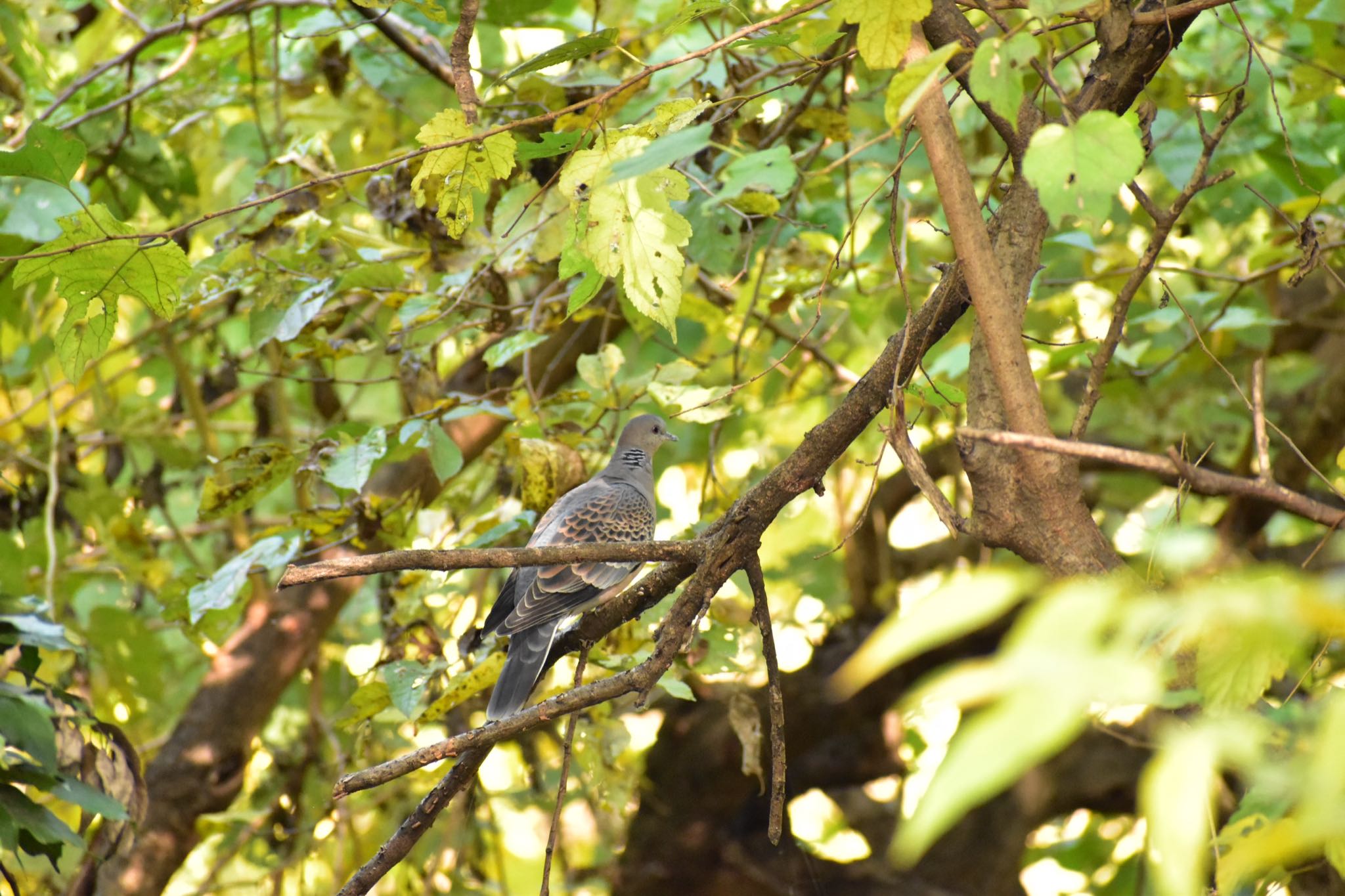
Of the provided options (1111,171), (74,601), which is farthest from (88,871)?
(1111,171)

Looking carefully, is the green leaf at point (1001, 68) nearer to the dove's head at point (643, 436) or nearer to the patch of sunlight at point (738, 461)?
the dove's head at point (643, 436)

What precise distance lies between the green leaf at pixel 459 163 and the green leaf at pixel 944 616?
1.06m

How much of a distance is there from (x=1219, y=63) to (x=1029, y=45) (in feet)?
7.19

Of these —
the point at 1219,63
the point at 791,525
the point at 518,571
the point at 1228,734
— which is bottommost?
the point at 791,525

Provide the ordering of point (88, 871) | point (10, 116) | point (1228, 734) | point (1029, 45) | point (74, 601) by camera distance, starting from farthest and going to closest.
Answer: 1. point (74, 601)
2. point (10, 116)
3. point (88, 871)
4. point (1029, 45)
5. point (1228, 734)

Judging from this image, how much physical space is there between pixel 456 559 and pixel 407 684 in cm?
74

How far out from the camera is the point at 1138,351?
8.74 ft

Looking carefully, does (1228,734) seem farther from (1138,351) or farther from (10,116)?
(10,116)

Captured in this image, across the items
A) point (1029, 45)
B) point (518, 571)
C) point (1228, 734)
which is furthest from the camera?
point (518, 571)

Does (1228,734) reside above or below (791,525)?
above

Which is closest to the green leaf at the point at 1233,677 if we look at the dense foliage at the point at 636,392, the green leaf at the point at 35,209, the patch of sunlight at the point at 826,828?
the dense foliage at the point at 636,392

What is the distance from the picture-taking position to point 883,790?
3912 millimetres

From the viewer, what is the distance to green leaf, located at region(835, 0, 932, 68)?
45.5 inches

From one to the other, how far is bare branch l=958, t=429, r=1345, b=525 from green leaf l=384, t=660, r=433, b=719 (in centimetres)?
136
